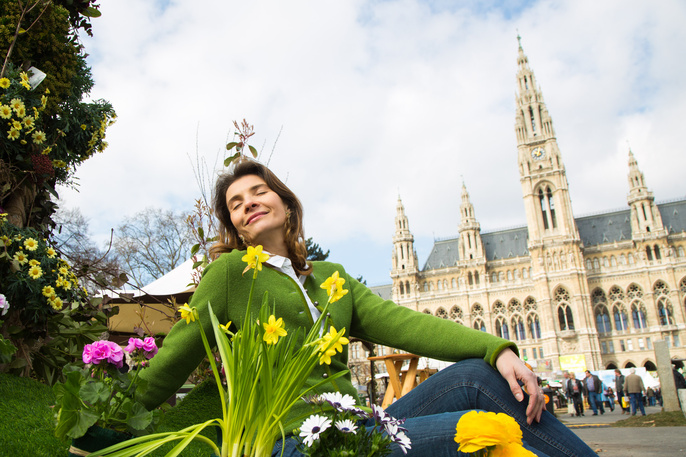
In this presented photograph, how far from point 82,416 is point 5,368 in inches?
54.8

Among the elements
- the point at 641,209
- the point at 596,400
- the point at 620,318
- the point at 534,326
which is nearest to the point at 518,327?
the point at 534,326

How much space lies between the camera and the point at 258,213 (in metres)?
1.62

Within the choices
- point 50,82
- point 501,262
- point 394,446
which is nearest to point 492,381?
point 394,446

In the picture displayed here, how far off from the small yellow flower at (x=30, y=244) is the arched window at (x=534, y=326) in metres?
43.9

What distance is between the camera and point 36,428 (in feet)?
4.79

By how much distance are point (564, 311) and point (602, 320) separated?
328 centimetres

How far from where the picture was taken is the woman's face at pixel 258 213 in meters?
1.61

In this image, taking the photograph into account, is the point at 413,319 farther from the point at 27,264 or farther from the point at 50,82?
the point at 50,82

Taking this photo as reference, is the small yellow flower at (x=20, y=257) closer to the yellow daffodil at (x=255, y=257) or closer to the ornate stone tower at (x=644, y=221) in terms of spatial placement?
the yellow daffodil at (x=255, y=257)

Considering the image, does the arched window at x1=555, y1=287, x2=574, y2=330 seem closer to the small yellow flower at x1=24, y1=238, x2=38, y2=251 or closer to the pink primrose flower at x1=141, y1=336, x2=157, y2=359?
the small yellow flower at x1=24, y1=238, x2=38, y2=251

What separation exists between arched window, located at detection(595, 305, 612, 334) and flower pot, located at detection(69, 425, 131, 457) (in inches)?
1760

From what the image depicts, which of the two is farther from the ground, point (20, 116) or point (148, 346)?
point (20, 116)

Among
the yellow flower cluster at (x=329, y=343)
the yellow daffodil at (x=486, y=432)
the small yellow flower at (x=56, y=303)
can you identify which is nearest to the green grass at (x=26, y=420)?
the small yellow flower at (x=56, y=303)

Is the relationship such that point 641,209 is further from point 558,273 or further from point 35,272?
point 35,272
